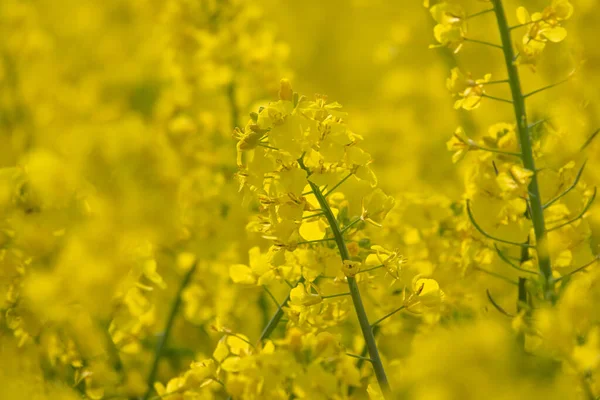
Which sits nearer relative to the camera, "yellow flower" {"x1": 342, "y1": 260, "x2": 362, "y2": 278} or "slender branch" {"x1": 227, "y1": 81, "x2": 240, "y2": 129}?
"yellow flower" {"x1": 342, "y1": 260, "x2": 362, "y2": 278}

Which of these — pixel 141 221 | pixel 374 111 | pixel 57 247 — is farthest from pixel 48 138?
pixel 57 247

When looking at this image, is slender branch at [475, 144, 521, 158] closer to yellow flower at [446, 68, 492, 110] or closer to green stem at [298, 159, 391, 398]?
yellow flower at [446, 68, 492, 110]

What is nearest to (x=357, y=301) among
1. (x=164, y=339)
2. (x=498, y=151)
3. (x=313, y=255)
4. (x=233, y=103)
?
(x=313, y=255)

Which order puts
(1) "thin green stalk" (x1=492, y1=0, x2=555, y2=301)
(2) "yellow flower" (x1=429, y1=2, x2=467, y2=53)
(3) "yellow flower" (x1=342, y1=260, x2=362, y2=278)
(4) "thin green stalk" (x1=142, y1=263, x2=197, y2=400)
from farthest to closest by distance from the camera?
(4) "thin green stalk" (x1=142, y1=263, x2=197, y2=400), (2) "yellow flower" (x1=429, y1=2, x2=467, y2=53), (1) "thin green stalk" (x1=492, y1=0, x2=555, y2=301), (3) "yellow flower" (x1=342, y1=260, x2=362, y2=278)

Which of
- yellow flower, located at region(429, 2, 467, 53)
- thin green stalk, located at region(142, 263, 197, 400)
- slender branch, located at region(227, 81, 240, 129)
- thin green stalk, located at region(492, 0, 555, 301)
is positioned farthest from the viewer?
slender branch, located at region(227, 81, 240, 129)

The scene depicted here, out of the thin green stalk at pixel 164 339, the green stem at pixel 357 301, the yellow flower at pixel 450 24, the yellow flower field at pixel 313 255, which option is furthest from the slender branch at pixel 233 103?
the green stem at pixel 357 301

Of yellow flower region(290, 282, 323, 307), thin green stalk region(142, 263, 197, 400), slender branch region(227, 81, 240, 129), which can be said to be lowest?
thin green stalk region(142, 263, 197, 400)

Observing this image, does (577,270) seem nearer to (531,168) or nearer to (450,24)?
(531,168)

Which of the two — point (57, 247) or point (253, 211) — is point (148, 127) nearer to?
point (253, 211)

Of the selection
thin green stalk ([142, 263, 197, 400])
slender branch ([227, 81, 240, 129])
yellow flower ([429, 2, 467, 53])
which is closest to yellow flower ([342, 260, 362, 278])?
yellow flower ([429, 2, 467, 53])
